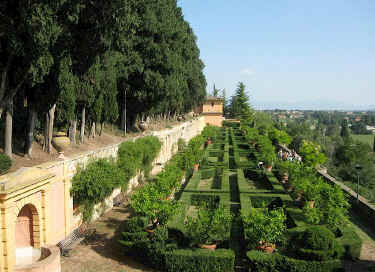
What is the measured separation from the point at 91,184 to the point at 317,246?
748 centimetres

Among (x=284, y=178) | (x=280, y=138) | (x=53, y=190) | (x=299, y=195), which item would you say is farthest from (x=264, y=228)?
(x=280, y=138)

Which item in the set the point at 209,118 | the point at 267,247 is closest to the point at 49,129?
the point at 267,247

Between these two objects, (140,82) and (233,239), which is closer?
(233,239)

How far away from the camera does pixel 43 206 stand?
8.79 m

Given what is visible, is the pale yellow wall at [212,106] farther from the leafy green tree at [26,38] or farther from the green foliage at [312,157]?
the leafy green tree at [26,38]

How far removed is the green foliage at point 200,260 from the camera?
9070mm

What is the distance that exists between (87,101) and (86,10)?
22.0 feet

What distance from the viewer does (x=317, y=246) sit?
29.8 feet

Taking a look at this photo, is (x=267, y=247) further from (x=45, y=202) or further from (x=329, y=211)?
(x=45, y=202)

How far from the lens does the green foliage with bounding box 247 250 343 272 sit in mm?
8914

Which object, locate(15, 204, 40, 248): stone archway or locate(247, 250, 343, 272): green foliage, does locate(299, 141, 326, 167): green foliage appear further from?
locate(15, 204, 40, 248): stone archway

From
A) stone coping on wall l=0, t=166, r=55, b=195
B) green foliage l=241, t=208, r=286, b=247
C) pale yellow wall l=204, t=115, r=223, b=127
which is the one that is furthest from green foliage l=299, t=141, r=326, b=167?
pale yellow wall l=204, t=115, r=223, b=127

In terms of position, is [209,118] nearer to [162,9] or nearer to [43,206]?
[162,9]

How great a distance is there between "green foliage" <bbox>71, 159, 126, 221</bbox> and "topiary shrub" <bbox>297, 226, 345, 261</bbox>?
6948 millimetres
